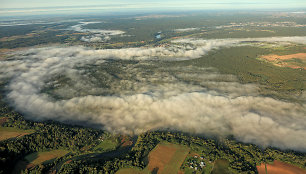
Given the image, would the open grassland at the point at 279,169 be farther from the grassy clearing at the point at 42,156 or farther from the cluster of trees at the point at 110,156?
the grassy clearing at the point at 42,156

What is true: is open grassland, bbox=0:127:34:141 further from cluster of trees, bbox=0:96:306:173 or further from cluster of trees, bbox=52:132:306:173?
cluster of trees, bbox=52:132:306:173

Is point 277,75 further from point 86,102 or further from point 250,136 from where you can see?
point 86,102

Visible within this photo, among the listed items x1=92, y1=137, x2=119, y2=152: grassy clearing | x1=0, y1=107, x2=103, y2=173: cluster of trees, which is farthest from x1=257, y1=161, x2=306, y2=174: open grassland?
x1=0, y1=107, x2=103, y2=173: cluster of trees

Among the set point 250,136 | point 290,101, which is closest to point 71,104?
point 250,136

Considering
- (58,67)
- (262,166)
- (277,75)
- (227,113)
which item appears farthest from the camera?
(58,67)

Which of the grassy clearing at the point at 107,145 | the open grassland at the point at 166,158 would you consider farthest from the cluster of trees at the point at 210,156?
the grassy clearing at the point at 107,145
